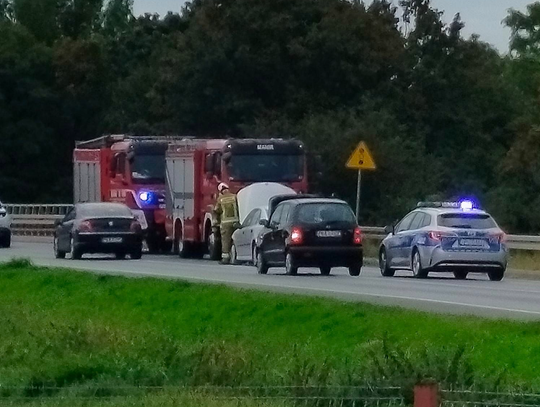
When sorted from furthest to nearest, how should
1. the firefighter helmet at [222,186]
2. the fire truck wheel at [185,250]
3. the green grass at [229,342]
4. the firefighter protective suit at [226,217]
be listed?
the fire truck wheel at [185,250] → the firefighter helmet at [222,186] → the firefighter protective suit at [226,217] → the green grass at [229,342]

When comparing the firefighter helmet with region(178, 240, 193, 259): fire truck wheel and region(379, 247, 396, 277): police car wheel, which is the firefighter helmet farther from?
region(379, 247, 396, 277): police car wheel

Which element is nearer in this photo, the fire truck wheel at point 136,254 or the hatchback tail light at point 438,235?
the hatchback tail light at point 438,235

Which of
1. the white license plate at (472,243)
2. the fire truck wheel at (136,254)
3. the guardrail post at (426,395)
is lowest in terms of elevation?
the fire truck wheel at (136,254)

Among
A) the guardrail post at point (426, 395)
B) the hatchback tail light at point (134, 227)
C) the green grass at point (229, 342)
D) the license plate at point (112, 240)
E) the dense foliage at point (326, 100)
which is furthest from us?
the dense foliage at point (326, 100)

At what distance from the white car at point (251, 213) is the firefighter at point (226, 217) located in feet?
1.07

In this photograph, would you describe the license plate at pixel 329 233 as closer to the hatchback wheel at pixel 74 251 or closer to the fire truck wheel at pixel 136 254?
A: the hatchback wheel at pixel 74 251

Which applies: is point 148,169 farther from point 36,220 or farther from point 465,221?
point 36,220

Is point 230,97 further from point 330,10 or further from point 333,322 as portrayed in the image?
point 333,322

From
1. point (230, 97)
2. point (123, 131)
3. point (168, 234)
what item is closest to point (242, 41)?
point (230, 97)

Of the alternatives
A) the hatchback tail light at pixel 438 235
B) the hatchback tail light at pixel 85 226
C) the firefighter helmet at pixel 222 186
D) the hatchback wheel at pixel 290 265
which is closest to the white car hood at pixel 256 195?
the firefighter helmet at pixel 222 186

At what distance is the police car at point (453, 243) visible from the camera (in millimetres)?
32031

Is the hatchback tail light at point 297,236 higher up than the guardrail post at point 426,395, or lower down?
higher up

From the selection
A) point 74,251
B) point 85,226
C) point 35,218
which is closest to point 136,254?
point 74,251

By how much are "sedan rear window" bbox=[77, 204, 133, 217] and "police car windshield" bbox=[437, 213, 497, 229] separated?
11.2m
